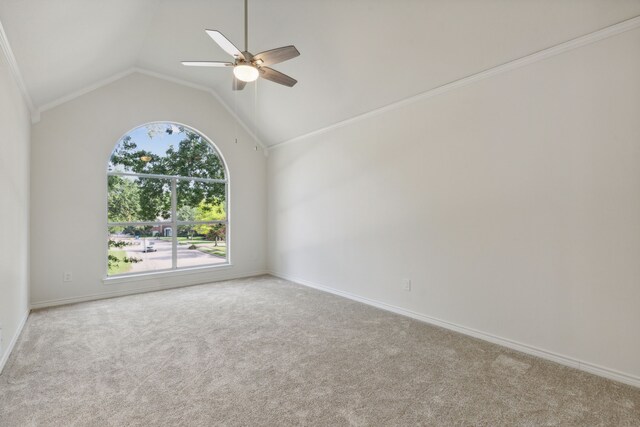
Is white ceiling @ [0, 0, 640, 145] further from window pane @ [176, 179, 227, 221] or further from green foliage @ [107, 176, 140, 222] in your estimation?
window pane @ [176, 179, 227, 221]

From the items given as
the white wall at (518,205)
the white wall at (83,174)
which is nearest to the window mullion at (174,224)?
the white wall at (83,174)

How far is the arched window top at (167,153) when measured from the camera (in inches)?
189

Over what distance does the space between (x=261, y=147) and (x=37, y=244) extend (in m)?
3.62

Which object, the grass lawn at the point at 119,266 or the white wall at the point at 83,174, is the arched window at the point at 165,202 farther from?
the white wall at the point at 83,174

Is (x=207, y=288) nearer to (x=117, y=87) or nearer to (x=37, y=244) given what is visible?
(x=37, y=244)

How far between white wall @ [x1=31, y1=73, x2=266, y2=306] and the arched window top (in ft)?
0.48

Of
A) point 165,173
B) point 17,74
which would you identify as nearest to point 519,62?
point 17,74

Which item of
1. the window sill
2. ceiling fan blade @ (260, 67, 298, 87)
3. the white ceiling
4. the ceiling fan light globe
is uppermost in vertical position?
the white ceiling

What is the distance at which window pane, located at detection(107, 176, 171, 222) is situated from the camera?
186 inches

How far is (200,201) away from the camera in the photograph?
18.1 ft

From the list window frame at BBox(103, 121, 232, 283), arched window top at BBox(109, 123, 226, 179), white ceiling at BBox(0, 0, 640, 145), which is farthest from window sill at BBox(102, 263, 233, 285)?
white ceiling at BBox(0, 0, 640, 145)

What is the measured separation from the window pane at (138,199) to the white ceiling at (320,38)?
137cm

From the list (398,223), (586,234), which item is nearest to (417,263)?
(398,223)

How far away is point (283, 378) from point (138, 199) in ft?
13.0
